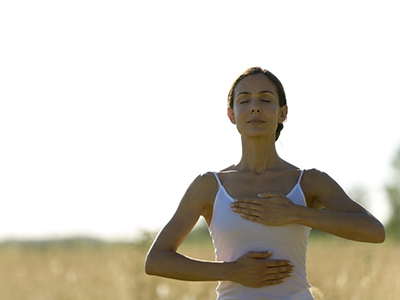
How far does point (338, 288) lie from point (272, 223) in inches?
221

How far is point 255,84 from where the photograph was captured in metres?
4.51

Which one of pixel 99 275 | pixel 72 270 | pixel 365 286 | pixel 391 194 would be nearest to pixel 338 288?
pixel 365 286

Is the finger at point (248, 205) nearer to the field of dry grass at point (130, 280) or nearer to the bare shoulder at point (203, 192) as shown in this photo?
the bare shoulder at point (203, 192)

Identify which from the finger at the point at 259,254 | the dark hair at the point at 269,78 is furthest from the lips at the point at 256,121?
the finger at the point at 259,254

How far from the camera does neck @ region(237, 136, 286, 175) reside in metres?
4.50

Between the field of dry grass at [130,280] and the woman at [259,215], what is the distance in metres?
1.28

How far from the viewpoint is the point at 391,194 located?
2333 inches

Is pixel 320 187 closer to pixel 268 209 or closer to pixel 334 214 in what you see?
pixel 334 214

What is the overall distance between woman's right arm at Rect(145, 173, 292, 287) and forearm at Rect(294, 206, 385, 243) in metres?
0.23

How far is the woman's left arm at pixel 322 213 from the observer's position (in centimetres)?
416

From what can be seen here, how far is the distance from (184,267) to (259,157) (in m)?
0.68

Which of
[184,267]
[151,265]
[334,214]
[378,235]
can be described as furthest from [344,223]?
[151,265]

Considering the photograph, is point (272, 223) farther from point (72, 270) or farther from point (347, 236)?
point (72, 270)

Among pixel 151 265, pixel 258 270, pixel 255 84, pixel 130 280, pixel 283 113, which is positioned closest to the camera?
pixel 258 270
